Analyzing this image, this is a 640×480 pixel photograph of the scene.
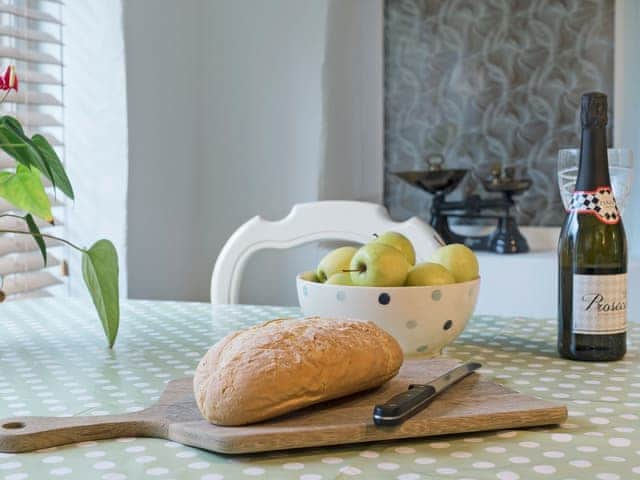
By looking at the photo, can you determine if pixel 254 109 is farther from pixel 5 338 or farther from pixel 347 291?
pixel 347 291

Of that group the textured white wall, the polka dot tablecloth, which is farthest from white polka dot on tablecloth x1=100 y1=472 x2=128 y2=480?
the textured white wall

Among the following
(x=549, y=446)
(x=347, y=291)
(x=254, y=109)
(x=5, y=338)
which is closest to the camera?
(x=549, y=446)

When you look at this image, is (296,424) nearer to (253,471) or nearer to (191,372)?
(253,471)

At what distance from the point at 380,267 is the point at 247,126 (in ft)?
5.84

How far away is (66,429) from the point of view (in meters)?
0.71

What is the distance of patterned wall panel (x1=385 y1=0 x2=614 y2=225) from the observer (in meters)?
2.68

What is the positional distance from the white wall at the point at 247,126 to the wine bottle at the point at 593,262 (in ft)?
5.46

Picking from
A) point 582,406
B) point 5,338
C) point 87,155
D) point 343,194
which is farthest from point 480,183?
point 582,406

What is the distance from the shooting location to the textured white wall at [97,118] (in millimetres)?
2375

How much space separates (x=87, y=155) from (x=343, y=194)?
74 centimetres

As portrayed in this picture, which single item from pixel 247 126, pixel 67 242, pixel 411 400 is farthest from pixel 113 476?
pixel 247 126

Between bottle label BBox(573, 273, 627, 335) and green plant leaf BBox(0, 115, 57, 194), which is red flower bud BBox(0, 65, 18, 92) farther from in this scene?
bottle label BBox(573, 273, 627, 335)

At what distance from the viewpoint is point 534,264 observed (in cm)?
240

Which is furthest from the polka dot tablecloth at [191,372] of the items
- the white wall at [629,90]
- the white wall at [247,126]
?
the white wall at [629,90]
